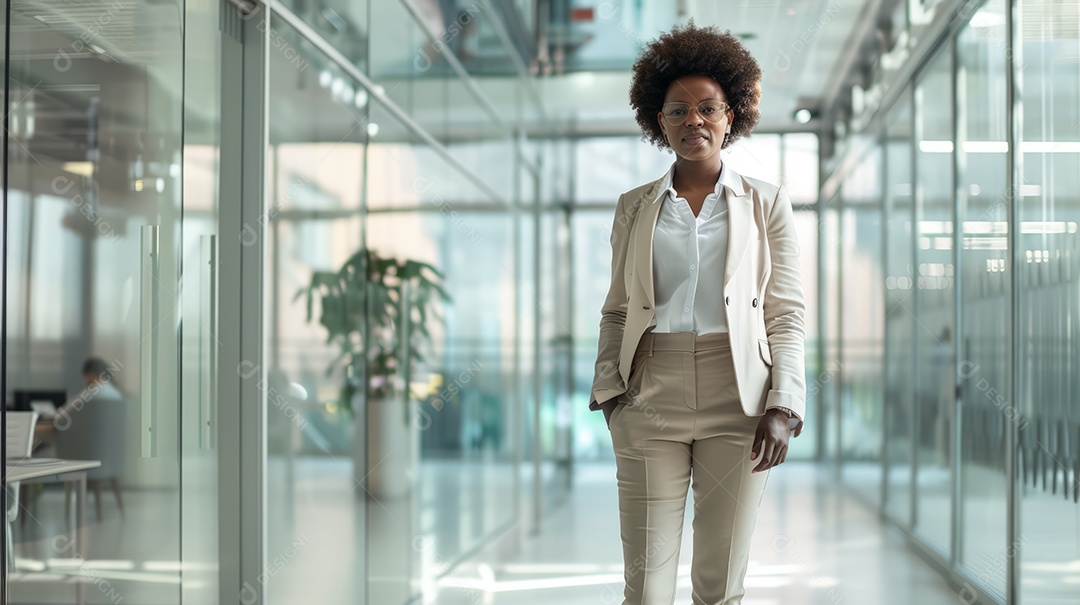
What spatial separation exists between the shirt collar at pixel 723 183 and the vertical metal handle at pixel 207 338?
50.5 inches

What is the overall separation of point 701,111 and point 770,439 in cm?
70

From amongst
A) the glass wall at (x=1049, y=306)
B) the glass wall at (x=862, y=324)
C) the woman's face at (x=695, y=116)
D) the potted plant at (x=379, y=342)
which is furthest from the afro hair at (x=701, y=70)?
the glass wall at (x=862, y=324)

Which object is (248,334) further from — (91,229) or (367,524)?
(367,524)

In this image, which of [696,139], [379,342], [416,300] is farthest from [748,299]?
[416,300]

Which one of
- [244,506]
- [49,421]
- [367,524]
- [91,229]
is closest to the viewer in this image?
[49,421]

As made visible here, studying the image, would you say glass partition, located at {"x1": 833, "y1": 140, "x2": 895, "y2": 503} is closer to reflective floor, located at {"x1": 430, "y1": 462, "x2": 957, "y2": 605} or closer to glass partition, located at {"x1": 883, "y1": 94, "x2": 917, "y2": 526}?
glass partition, located at {"x1": 883, "y1": 94, "x2": 917, "y2": 526}

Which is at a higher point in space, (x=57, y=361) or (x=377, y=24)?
(x=377, y=24)

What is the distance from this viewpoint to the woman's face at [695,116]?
200 centimetres

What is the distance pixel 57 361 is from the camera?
2244 mm

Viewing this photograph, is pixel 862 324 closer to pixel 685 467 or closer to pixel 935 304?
pixel 935 304

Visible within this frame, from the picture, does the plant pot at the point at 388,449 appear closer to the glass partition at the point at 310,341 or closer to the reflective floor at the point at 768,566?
the glass partition at the point at 310,341

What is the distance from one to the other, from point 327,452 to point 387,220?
42.1 inches

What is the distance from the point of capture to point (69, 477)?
7.04 feet

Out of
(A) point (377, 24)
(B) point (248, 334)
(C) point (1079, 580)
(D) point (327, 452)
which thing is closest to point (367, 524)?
(D) point (327, 452)
